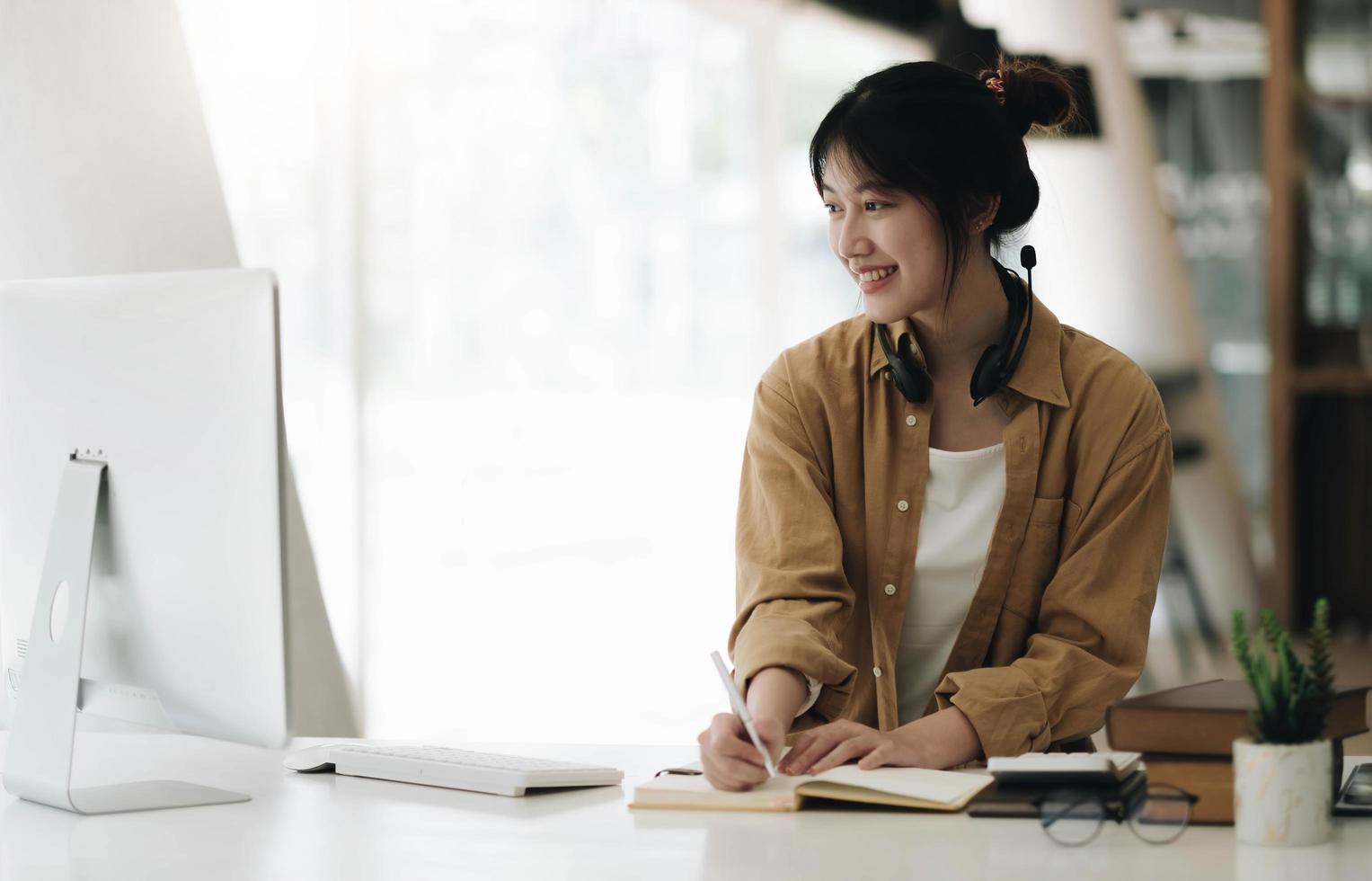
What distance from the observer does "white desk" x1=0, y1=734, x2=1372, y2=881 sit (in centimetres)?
112

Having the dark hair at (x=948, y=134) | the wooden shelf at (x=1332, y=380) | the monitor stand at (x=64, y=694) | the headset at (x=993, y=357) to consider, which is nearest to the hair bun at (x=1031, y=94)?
the dark hair at (x=948, y=134)

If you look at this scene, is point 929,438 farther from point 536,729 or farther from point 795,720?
point 536,729

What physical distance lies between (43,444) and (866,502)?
904 mm

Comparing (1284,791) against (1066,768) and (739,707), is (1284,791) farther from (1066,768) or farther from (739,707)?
(739,707)

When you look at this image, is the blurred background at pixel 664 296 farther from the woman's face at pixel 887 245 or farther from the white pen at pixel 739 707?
the white pen at pixel 739 707

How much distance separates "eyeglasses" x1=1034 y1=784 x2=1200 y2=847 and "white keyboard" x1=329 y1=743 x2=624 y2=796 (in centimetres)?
46

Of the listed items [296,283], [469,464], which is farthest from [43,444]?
[469,464]

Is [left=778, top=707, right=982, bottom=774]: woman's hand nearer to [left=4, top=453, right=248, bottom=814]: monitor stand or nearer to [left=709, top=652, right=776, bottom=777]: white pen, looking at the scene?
[left=709, top=652, right=776, bottom=777]: white pen

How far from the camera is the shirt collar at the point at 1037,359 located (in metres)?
1.68

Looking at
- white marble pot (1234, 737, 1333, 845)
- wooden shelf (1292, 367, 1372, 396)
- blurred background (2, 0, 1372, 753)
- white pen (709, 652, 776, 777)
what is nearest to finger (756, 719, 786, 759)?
white pen (709, 652, 776, 777)

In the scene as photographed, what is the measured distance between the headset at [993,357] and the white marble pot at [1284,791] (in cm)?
62

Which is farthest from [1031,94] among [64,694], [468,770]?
[64,694]

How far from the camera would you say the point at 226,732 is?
52.9 inches

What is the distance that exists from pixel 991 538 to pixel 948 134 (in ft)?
1.53
